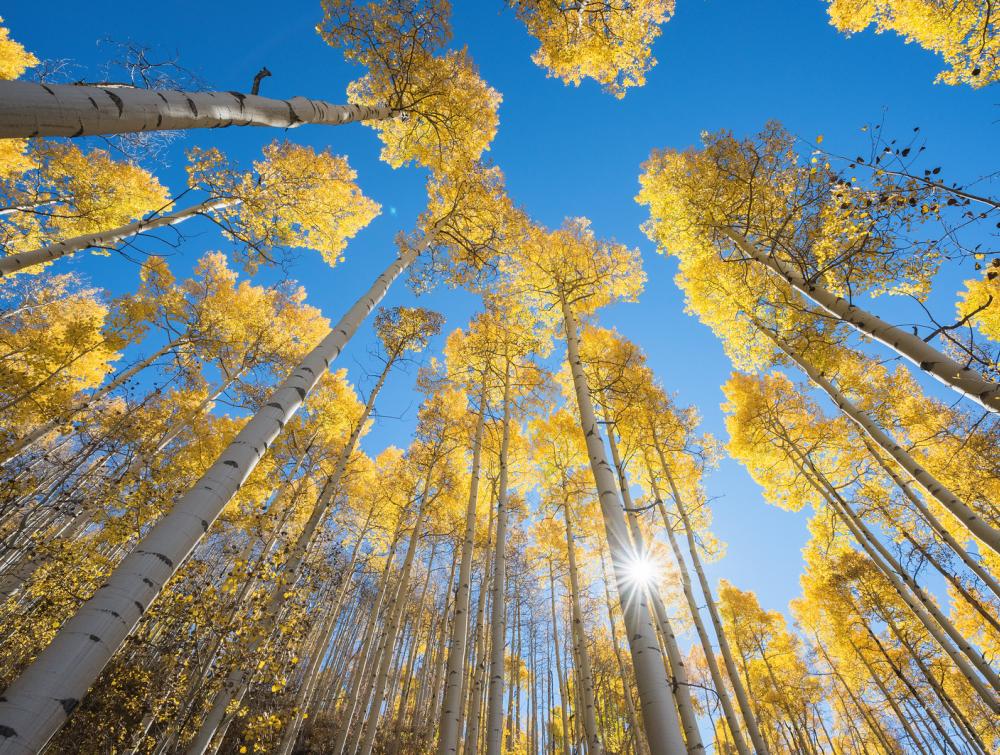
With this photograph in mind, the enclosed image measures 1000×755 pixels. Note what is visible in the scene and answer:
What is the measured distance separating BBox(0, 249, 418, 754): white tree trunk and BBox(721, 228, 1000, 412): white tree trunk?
3.83 m

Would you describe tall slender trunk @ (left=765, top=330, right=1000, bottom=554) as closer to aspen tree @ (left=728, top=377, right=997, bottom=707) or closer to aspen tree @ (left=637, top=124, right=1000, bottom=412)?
aspen tree @ (left=637, top=124, right=1000, bottom=412)

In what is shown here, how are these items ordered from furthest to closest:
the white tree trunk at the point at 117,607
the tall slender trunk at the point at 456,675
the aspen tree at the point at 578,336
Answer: the tall slender trunk at the point at 456,675
the aspen tree at the point at 578,336
the white tree trunk at the point at 117,607

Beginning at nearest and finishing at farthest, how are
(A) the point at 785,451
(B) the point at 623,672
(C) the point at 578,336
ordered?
1. (C) the point at 578,336
2. (A) the point at 785,451
3. (B) the point at 623,672

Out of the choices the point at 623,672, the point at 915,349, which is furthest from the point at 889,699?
the point at 915,349

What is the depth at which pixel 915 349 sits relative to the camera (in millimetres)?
3771

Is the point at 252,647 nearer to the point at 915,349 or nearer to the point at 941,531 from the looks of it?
the point at 915,349

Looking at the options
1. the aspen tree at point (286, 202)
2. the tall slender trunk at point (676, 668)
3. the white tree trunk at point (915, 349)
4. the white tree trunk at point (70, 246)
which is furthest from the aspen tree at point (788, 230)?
the aspen tree at point (286, 202)

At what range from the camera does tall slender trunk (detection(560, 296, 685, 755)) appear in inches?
99.0

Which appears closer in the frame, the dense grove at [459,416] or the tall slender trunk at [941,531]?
the dense grove at [459,416]

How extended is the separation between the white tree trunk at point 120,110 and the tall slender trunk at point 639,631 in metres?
4.38

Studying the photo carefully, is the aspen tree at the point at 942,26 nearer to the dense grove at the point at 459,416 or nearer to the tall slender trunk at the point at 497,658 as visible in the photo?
the dense grove at the point at 459,416

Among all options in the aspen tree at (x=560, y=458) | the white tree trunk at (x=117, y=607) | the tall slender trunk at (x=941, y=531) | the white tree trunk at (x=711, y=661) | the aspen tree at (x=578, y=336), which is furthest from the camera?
the aspen tree at (x=560, y=458)

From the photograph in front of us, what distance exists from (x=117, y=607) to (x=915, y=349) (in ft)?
21.2

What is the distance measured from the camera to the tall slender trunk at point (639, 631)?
8.25ft
